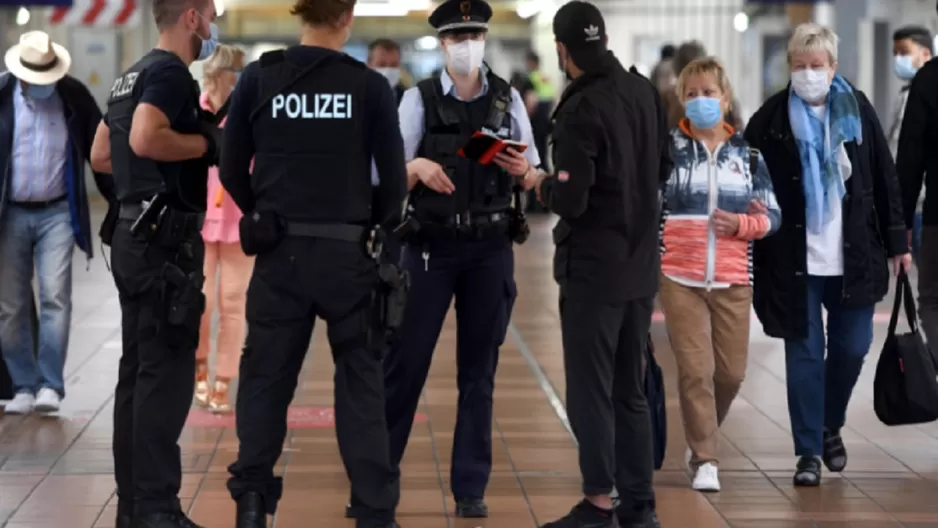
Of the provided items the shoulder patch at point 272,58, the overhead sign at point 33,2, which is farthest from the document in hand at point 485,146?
the overhead sign at point 33,2

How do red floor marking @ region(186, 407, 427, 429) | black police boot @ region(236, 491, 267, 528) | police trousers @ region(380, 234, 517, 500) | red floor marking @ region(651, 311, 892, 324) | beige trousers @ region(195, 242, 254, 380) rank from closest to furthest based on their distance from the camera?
black police boot @ region(236, 491, 267, 528) → police trousers @ region(380, 234, 517, 500) → red floor marking @ region(186, 407, 427, 429) → beige trousers @ region(195, 242, 254, 380) → red floor marking @ region(651, 311, 892, 324)

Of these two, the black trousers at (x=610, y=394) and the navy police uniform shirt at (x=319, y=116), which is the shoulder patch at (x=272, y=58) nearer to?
the navy police uniform shirt at (x=319, y=116)

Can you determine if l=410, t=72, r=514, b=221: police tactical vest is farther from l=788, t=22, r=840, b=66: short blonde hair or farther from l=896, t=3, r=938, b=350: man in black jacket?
l=896, t=3, r=938, b=350: man in black jacket

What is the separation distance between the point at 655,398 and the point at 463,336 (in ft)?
2.71

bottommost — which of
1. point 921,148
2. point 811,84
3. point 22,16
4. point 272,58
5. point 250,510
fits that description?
point 250,510

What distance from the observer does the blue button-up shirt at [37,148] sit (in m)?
9.13

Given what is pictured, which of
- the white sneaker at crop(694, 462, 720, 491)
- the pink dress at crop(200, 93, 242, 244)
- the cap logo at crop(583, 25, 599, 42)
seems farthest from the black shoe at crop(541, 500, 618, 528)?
the pink dress at crop(200, 93, 242, 244)

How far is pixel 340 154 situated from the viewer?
5.96 m

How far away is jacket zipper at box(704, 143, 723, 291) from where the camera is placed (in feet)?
24.8

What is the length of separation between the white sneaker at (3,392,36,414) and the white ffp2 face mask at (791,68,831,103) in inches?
162

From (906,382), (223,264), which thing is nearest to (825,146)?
(906,382)

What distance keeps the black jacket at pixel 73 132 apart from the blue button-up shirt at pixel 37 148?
3cm

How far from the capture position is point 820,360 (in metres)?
7.76

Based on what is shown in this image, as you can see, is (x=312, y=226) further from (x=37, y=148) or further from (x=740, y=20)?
(x=740, y=20)
